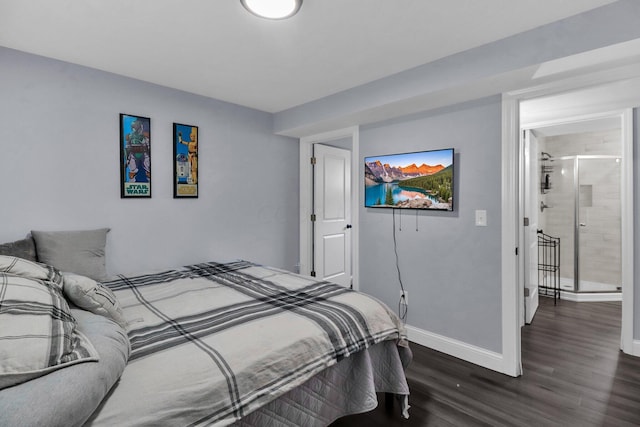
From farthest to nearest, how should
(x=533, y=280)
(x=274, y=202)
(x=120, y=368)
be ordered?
(x=274, y=202)
(x=533, y=280)
(x=120, y=368)

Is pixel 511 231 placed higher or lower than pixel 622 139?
lower

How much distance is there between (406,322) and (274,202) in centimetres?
199

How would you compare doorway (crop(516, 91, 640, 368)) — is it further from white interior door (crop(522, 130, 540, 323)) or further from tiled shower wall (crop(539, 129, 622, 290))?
tiled shower wall (crop(539, 129, 622, 290))

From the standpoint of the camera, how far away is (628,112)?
2.73 metres

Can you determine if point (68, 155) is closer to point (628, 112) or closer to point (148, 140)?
point (148, 140)

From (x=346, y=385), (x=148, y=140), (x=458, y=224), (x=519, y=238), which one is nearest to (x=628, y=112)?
(x=519, y=238)

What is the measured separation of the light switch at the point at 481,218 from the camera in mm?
2569

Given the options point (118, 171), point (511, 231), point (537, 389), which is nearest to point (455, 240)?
point (511, 231)

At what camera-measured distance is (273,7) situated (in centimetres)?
173

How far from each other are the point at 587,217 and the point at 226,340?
5.43 metres

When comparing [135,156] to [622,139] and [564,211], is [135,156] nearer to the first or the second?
[622,139]

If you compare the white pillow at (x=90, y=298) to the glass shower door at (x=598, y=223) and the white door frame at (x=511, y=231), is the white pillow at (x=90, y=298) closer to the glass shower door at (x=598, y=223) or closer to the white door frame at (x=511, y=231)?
the white door frame at (x=511, y=231)

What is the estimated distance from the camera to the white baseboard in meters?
2.50

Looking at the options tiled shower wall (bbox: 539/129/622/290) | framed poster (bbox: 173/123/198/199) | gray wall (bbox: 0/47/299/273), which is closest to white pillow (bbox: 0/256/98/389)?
gray wall (bbox: 0/47/299/273)
